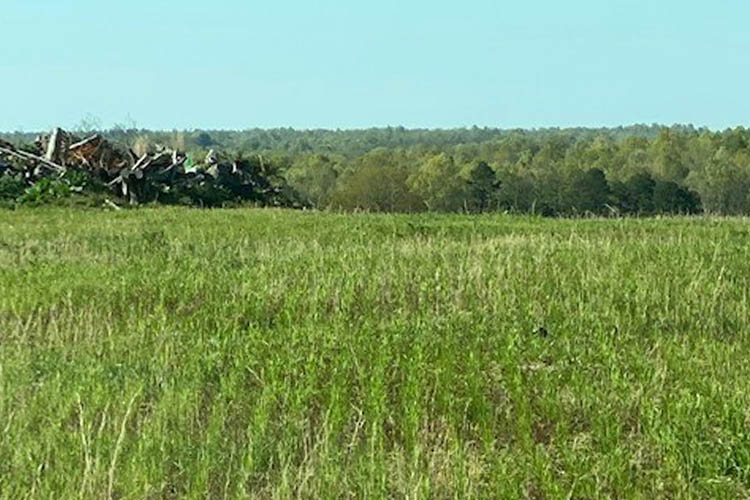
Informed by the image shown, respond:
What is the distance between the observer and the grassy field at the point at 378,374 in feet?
14.3

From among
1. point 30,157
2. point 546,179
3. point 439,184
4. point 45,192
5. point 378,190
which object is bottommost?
point 378,190

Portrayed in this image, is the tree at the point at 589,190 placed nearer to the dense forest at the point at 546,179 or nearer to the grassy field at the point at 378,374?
the dense forest at the point at 546,179

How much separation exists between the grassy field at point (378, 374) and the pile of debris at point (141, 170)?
8.73 metres

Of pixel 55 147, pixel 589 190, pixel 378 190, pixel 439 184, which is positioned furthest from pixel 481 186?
pixel 55 147

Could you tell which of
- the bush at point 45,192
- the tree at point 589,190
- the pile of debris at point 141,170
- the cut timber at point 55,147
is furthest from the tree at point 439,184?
the bush at point 45,192

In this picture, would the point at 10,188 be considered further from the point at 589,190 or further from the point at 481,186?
the point at 481,186

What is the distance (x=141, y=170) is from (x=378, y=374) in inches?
562

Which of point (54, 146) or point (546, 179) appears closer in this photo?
point (54, 146)

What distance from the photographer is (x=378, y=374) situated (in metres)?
5.52

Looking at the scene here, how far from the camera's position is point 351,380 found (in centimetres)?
560

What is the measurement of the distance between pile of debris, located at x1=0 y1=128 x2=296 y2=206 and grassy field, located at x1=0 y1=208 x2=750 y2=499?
8.73 meters

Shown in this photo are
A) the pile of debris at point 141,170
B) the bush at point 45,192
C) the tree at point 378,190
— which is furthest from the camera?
the tree at point 378,190

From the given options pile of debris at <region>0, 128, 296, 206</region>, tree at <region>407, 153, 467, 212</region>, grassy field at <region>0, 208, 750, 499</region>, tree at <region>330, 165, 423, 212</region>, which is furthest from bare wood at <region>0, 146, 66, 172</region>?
tree at <region>407, 153, 467, 212</region>

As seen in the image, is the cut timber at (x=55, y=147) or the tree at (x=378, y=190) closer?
the cut timber at (x=55, y=147)
